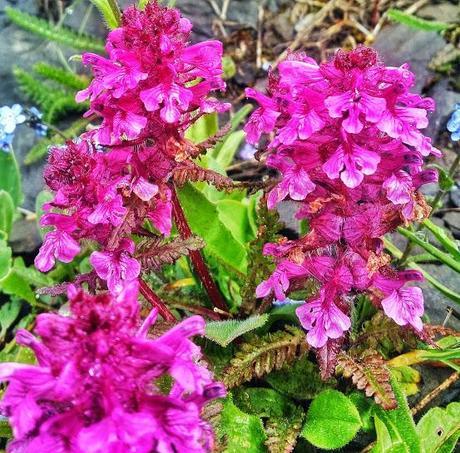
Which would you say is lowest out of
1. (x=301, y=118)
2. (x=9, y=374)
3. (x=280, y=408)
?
(x=280, y=408)

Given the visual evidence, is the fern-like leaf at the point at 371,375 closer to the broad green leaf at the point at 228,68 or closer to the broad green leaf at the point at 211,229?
the broad green leaf at the point at 211,229

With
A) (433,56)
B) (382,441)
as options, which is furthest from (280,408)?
(433,56)

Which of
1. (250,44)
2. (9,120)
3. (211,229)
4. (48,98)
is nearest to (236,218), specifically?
(211,229)

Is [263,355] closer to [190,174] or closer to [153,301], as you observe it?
[153,301]

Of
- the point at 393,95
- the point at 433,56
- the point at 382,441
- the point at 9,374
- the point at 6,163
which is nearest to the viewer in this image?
the point at 9,374

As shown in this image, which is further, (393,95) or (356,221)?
(356,221)

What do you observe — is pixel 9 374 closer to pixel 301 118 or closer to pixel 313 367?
pixel 301 118

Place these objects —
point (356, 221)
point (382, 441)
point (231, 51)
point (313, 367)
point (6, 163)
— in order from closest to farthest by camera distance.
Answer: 1. point (356, 221)
2. point (382, 441)
3. point (313, 367)
4. point (6, 163)
5. point (231, 51)
